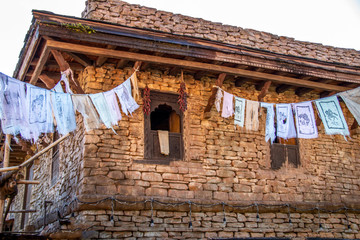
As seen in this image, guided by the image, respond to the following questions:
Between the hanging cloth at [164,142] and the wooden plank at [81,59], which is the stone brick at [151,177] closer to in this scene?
the hanging cloth at [164,142]

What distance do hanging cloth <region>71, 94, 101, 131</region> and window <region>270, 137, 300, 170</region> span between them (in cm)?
445

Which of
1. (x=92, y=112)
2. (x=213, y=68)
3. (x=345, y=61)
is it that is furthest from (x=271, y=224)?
(x=345, y=61)

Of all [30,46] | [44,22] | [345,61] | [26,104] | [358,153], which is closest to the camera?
[26,104]

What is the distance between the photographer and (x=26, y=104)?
7496 millimetres

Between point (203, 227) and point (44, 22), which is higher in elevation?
point (44, 22)

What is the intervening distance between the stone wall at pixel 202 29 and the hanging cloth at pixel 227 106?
1.87m

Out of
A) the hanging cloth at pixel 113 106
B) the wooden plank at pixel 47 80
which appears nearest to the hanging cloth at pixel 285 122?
the hanging cloth at pixel 113 106

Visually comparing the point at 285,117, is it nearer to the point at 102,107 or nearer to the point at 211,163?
the point at 211,163

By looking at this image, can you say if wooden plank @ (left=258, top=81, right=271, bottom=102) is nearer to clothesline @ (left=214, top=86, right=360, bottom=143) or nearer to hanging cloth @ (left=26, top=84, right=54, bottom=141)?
clothesline @ (left=214, top=86, right=360, bottom=143)

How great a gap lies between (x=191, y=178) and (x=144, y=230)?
5.05 feet

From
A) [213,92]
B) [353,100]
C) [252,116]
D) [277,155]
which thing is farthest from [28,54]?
[353,100]

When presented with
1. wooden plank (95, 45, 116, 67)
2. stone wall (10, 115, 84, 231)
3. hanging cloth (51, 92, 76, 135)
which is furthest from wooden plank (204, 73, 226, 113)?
hanging cloth (51, 92, 76, 135)

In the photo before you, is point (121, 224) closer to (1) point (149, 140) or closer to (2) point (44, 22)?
(1) point (149, 140)

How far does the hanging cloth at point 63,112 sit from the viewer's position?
7730 millimetres
